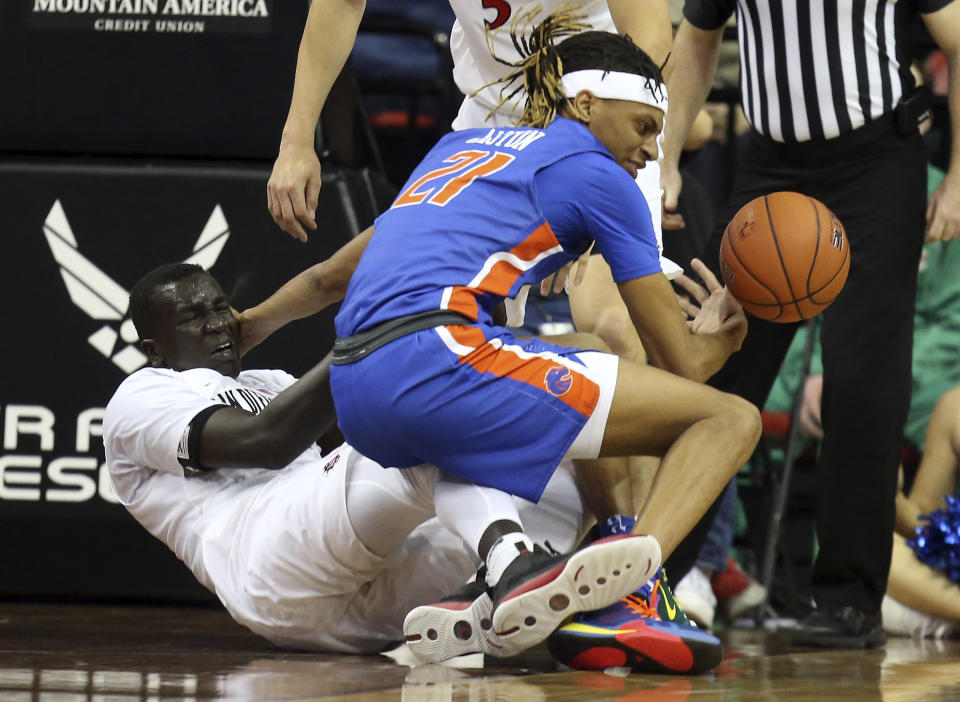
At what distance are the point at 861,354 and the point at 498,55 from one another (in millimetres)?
1156

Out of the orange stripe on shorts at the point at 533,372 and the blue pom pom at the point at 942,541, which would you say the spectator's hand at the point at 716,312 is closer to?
the orange stripe on shorts at the point at 533,372

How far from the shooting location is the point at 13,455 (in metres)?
3.97

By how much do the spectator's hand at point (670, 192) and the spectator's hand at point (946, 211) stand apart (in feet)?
2.03

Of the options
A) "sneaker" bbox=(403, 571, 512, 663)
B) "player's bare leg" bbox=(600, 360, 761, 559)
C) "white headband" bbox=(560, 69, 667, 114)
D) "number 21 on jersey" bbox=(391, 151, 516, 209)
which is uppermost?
"white headband" bbox=(560, 69, 667, 114)

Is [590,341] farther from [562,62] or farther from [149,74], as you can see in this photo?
[149,74]

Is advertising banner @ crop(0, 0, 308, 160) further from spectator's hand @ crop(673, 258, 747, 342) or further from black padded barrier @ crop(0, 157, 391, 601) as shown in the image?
spectator's hand @ crop(673, 258, 747, 342)

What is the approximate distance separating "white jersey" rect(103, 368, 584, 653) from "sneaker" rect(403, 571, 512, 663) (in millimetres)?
324

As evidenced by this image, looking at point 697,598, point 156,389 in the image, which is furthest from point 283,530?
point 697,598

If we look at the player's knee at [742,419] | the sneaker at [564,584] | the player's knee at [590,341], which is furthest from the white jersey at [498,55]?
the sneaker at [564,584]

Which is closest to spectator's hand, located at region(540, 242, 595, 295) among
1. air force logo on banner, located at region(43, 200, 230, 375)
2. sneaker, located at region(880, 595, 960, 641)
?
air force logo on banner, located at region(43, 200, 230, 375)

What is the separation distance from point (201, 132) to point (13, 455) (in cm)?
105

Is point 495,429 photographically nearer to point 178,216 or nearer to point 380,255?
point 380,255

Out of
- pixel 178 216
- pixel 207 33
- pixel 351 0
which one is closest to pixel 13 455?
pixel 178 216

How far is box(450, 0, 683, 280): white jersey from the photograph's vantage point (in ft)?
10.8
